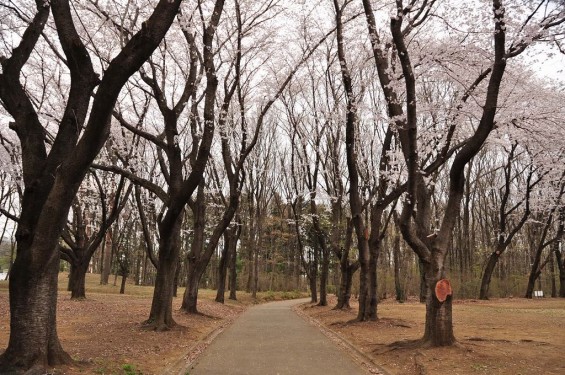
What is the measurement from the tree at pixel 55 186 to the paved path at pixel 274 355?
A: 99.0 inches

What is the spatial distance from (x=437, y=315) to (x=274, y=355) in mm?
3249

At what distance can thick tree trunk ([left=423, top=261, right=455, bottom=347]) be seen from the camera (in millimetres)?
8717

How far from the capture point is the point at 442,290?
886cm

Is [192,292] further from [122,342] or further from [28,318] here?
[28,318]

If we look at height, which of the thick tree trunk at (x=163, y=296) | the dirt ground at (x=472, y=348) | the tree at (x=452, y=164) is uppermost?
the tree at (x=452, y=164)

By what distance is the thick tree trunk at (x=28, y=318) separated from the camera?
5902mm

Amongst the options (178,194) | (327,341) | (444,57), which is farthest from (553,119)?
(178,194)

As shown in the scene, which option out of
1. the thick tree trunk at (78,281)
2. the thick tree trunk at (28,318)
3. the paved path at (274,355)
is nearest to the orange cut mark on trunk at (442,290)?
the paved path at (274,355)

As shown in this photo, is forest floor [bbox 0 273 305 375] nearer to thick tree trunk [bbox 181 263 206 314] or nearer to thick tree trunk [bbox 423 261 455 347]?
thick tree trunk [bbox 181 263 206 314]

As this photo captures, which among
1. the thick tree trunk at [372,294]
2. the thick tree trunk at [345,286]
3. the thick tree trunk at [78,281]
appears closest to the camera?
the thick tree trunk at [372,294]

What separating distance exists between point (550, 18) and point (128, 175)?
31.6ft

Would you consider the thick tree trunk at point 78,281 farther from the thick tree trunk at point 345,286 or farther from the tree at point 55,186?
the tree at point 55,186

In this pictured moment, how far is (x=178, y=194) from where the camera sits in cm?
1140

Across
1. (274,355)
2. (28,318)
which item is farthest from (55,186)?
(274,355)
